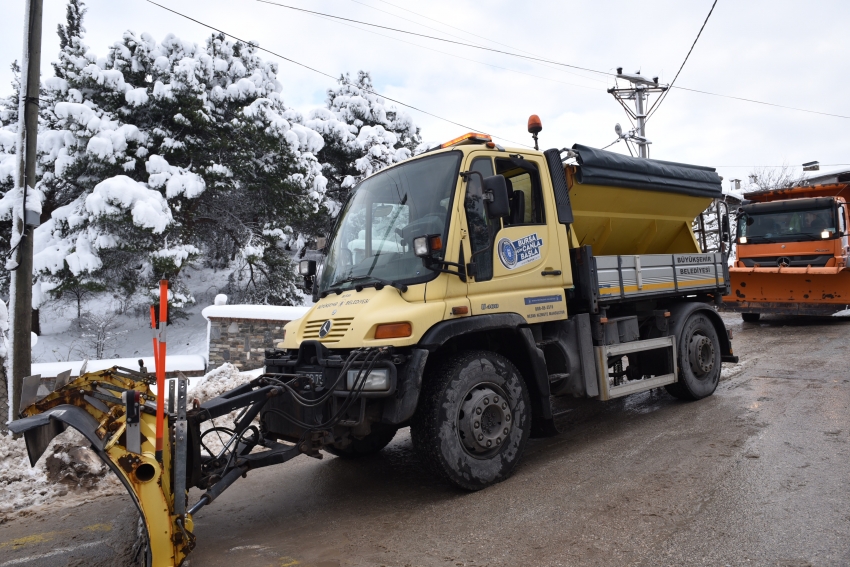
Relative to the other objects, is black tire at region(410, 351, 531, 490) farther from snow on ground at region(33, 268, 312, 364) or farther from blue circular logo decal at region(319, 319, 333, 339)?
snow on ground at region(33, 268, 312, 364)

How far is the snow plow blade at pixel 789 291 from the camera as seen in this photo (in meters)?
11.8

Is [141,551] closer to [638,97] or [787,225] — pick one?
[787,225]

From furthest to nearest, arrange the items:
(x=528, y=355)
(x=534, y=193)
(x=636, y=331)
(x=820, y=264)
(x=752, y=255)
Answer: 1. (x=752, y=255)
2. (x=820, y=264)
3. (x=636, y=331)
4. (x=534, y=193)
5. (x=528, y=355)

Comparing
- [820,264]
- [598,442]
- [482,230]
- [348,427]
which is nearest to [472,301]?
[482,230]

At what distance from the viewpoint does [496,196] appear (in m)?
4.53

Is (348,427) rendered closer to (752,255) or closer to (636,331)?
(636,331)

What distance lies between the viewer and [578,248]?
18.5ft

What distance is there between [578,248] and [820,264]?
30.6ft

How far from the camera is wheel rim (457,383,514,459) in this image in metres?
4.36

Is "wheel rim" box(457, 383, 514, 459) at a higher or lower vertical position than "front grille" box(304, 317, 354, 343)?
lower

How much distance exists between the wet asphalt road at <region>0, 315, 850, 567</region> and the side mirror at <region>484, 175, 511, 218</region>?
7.02ft

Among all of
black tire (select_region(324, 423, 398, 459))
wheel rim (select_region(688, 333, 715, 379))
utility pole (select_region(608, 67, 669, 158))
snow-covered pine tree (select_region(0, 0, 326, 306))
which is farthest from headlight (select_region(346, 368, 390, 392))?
utility pole (select_region(608, 67, 669, 158))

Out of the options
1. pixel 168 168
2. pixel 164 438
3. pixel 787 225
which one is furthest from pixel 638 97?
pixel 164 438

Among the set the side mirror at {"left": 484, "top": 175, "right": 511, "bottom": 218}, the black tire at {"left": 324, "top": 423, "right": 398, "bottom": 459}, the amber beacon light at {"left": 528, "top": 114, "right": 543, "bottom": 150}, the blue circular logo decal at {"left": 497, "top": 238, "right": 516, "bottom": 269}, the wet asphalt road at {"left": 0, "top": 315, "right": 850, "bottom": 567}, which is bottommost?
the wet asphalt road at {"left": 0, "top": 315, "right": 850, "bottom": 567}
